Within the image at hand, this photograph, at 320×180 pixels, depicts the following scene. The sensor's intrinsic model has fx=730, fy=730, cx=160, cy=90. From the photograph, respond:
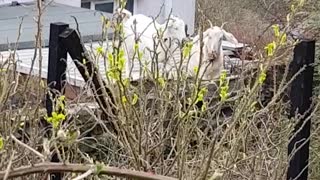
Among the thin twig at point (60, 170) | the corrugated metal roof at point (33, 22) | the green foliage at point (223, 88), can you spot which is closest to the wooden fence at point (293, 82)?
the green foliage at point (223, 88)

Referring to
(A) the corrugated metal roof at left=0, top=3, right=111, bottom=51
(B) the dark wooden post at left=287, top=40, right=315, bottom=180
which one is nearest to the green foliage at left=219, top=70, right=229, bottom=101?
(B) the dark wooden post at left=287, top=40, right=315, bottom=180

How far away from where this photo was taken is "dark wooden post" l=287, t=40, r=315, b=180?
2.87 metres

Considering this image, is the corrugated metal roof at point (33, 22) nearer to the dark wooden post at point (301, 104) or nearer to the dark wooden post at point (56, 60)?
the dark wooden post at point (56, 60)

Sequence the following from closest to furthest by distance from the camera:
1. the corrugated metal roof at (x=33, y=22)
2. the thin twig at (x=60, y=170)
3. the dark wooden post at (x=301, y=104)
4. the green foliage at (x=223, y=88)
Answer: the thin twig at (x=60, y=170) → the green foliage at (x=223, y=88) → the dark wooden post at (x=301, y=104) → the corrugated metal roof at (x=33, y=22)

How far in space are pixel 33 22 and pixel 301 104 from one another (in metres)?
5.01

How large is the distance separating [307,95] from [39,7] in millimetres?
1115

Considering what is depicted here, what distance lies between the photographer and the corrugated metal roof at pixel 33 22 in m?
7.12

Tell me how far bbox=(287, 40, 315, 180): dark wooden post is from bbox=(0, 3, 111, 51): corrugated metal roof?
4.16m

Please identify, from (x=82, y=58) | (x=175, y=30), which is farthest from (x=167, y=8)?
(x=82, y=58)

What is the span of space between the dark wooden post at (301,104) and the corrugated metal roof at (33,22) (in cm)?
416

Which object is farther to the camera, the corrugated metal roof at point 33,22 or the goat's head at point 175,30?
the corrugated metal roof at point 33,22

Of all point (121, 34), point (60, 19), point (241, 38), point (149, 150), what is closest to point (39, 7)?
point (121, 34)

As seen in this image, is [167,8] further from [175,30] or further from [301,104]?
[301,104]

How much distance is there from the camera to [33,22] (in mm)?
7492
